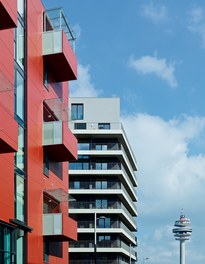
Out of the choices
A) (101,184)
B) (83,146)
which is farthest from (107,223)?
(83,146)

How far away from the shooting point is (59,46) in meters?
36.3

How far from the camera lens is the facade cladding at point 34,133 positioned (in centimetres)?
2723

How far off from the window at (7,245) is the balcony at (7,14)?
7.81 metres

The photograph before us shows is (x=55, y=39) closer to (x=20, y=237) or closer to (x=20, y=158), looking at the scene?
(x=20, y=158)

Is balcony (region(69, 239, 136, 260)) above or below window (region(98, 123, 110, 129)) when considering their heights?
below

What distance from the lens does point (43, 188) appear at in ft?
115

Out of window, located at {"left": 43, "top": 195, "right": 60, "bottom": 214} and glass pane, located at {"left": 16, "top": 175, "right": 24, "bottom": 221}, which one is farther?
window, located at {"left": 43, "top": 195, "right": 60, "bottom": 214}

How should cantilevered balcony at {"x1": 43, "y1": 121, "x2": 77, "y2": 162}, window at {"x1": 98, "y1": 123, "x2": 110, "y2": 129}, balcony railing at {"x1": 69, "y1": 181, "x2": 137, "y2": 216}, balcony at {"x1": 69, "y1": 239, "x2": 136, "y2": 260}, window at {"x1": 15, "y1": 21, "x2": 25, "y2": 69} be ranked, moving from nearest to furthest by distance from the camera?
window at {"x1": 15, "y1": 21, "x2": 25, "y2": 69}
cantilevered balcony at {"x1": 43, "y1": 121, "x2": 77, "y2": 162}
balcony at {"x1": 69, "y1": 239, "x2": 136, "y2": 260}
balcony railing at {"x1": 69, "y1": 181, "x2": 137, "y2": 216}
window at {"x1": 98, "y1": 123, "x2": 110, "y2": 129}

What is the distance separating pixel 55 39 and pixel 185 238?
16707 centimetres

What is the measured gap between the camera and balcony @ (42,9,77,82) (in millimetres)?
36125

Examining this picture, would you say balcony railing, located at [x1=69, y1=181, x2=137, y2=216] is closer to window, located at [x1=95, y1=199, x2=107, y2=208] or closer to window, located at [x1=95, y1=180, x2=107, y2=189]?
window, located at [x1=95, y1=180, x2=107, y2=189]

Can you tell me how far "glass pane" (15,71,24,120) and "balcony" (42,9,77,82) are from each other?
15.7 ft

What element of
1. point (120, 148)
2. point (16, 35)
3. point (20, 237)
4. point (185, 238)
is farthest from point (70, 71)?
point (185, 238)

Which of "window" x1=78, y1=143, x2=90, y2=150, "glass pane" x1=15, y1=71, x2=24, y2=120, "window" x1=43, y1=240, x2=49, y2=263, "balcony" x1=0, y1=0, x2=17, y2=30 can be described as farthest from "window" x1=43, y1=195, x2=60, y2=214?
"window" x1=78, y1=143, x2=90, y2=150
